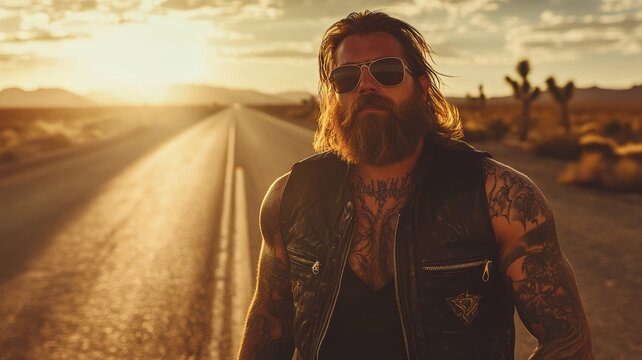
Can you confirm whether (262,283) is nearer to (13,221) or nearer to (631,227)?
(631,227)

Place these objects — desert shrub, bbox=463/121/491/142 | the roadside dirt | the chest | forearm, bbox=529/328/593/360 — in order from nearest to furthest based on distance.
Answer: forearm, bbox=529/328/593/360, the chest, the roadside dirt, desert shrub, bbox=463/121/491/142

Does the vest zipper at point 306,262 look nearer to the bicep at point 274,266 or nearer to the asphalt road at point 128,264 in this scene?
the bicep at point 274,266

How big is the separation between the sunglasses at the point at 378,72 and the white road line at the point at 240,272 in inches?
117

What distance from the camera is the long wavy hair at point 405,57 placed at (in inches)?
85.4

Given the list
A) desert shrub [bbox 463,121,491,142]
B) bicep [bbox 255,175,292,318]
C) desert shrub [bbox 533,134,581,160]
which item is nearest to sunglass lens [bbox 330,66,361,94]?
bicep [bbox 255,175,292,318]

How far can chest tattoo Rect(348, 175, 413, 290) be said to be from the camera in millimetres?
1912

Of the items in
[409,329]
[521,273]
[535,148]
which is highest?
[521,273]

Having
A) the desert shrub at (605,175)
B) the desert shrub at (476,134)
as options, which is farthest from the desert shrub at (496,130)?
the desert shrub at (605,175)

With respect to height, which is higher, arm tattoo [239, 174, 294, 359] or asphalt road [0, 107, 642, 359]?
arm tattoo [239, 174, 294, 359]

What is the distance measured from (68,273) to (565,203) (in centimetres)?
801

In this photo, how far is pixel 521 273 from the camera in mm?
1825

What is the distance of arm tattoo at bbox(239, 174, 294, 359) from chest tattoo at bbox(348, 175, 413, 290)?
0.96 feet

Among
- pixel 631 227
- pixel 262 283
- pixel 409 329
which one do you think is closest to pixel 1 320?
pixel 262 283

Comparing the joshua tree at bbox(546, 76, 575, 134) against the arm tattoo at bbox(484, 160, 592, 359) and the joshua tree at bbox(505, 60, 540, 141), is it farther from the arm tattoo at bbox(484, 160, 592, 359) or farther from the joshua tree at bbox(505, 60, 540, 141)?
the arm tattoo at bbox(484, 160, 592, 359)
